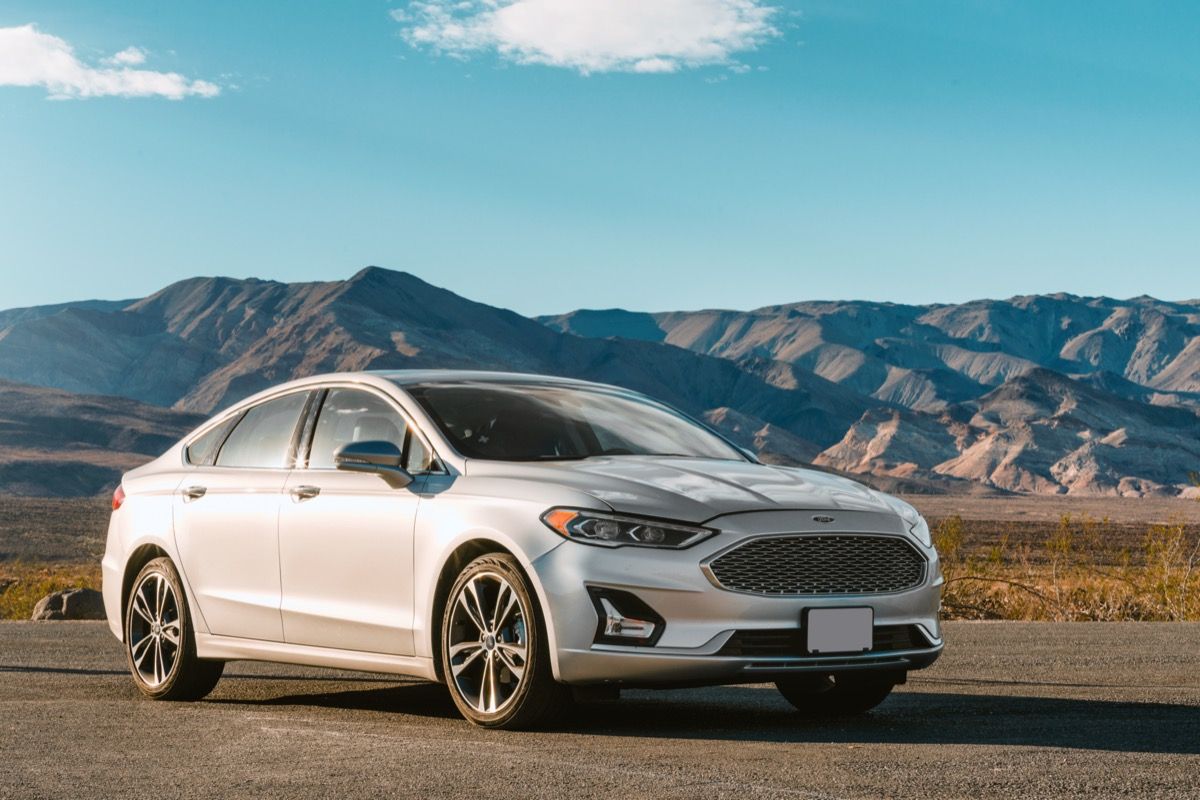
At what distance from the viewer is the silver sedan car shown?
21.7 feet

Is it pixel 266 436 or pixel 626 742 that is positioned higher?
pixel 266 436

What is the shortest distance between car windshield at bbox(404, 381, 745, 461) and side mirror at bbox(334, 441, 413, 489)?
0.30 meters

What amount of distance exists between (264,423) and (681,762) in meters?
3.60

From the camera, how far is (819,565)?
6.85 m

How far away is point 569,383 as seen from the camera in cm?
860

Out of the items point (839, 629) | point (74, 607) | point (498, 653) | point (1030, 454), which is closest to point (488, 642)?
point (498, 653)

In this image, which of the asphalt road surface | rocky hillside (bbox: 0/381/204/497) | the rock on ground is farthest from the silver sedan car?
rocky hillside (bbox: 0/381/204/497)

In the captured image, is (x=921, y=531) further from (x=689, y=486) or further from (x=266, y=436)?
(x=266, y=436)

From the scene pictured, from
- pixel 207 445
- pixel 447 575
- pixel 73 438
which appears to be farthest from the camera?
pixel 73 438

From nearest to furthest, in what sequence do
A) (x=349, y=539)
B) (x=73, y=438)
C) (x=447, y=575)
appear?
(x=447, y=575)
(x=349, y=539)
(x=73, y=438)

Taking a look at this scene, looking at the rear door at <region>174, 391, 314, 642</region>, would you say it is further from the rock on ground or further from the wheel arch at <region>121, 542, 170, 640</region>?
the rock on ground

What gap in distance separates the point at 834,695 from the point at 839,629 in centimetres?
110

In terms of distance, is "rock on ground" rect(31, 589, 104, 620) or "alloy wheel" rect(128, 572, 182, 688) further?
"rock on ground" rect(31, 589, 104, 620)

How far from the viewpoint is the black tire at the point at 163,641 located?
868cm
